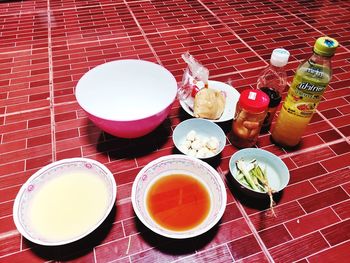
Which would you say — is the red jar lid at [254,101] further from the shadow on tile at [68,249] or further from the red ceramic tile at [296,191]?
the shadow on tile at [68,249]

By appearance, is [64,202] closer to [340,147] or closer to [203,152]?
[203,152]

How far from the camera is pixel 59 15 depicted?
5.97 feet

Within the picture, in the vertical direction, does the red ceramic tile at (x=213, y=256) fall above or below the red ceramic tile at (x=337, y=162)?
below

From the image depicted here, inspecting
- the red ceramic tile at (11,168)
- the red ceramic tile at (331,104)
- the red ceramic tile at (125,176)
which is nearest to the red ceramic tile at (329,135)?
the red ceramic tile at (331,104)

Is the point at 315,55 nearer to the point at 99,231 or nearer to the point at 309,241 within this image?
the point at 309,241

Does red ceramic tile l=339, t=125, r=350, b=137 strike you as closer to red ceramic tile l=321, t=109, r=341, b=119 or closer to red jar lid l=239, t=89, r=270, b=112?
red ceramic tile l=321, t=109, r=341, b=119

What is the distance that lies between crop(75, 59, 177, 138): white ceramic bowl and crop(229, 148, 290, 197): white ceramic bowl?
32 centimetres

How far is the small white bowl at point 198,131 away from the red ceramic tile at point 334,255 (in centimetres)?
41

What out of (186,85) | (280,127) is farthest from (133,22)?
(280,127)

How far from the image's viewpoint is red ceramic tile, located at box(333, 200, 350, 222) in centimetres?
84

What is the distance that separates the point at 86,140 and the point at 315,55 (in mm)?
816

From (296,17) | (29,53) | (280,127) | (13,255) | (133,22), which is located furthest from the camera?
(296,17)

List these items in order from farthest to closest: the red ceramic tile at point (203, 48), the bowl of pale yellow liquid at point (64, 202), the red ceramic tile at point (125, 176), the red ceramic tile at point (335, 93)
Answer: the red ceramic tile at point (203, 48) → the red ceramic tile at point (335, 93) → the red ceramic tile at point (125, 176) → the bowl of pale yellow liquid at point (64, 202)

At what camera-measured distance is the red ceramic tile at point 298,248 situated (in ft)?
2.44
